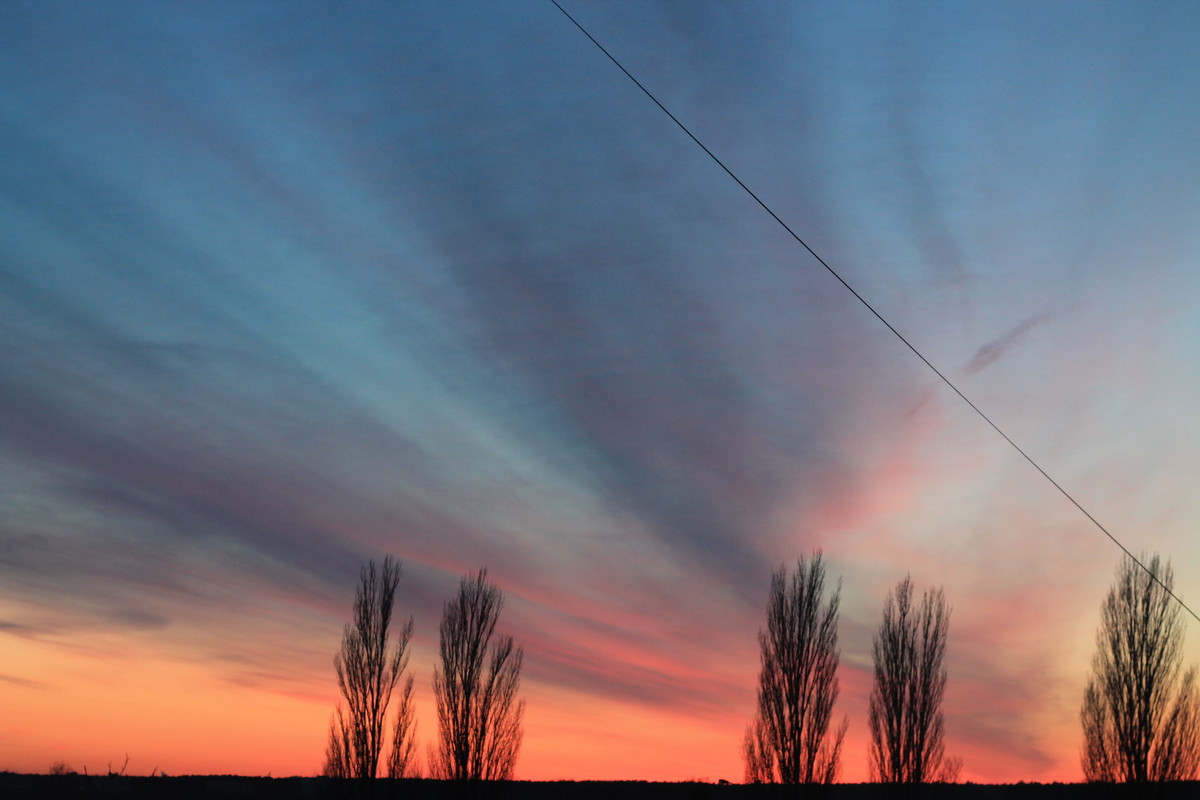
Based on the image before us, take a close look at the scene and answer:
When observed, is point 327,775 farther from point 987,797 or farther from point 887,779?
point 987,797

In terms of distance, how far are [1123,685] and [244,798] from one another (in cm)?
6735

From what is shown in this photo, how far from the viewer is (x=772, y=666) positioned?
3509 cm

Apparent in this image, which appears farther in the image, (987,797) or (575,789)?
(987,797)

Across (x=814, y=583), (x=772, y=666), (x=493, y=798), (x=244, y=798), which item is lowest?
(x=244, y=798)

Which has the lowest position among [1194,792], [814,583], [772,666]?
[1194,792]

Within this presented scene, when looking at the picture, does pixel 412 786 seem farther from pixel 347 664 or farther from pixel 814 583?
pixel 814 583

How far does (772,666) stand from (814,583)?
3.60 meters

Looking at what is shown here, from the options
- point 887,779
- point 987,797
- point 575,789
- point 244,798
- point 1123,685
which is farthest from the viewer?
point 987,797

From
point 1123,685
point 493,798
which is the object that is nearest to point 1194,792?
point 1123,685

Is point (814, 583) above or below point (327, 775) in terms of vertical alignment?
above

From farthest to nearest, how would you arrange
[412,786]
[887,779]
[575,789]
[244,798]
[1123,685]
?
[575,789] < [244,798] < [887,779] < [1123,685] < [412,786]

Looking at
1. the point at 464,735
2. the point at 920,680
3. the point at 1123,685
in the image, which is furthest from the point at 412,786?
the point at 1123,685

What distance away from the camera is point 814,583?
36.8 meters

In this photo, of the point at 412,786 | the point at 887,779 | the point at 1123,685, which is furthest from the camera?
the point at 887,779
